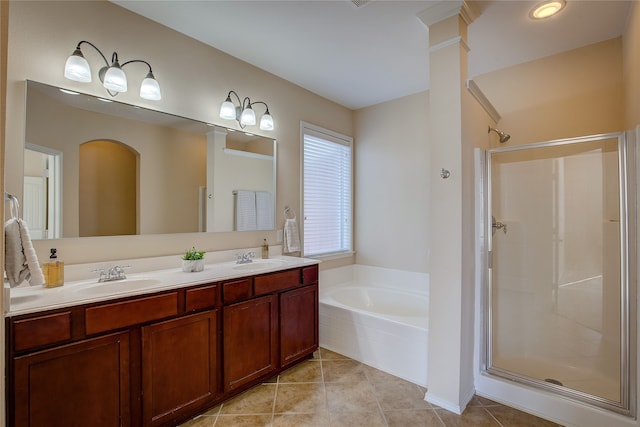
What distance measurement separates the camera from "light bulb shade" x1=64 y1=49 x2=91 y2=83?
5.60 ft

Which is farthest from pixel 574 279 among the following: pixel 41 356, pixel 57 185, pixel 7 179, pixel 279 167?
pixel 7 179

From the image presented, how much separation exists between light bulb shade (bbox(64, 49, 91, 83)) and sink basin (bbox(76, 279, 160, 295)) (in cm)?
122

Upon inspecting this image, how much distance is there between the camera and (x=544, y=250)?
2350 millimetres

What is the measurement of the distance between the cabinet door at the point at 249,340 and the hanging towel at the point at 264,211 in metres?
0.78

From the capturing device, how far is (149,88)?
200 centimetres

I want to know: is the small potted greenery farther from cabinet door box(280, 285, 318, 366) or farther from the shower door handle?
the shower door handle

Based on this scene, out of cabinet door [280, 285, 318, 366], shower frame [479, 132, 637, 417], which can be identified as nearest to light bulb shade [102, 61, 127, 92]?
cabinet door [280, 285, 318, 366]

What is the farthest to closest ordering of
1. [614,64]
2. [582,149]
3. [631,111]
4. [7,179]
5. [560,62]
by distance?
[560,62]
[614,64]
[582,149]
[631,111]
[7,179]

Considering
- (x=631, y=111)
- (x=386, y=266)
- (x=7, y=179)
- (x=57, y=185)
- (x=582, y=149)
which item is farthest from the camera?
(x=386, y=266)

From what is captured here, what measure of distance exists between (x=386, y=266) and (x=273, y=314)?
178 cm

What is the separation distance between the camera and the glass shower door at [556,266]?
79.4 inches

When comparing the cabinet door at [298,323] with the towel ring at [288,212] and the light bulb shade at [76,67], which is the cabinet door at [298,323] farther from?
the light bulb shade at [76,67]

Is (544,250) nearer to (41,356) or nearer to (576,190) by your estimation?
(576,190)

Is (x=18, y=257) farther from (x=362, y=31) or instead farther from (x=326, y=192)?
(x=326, y=192)
